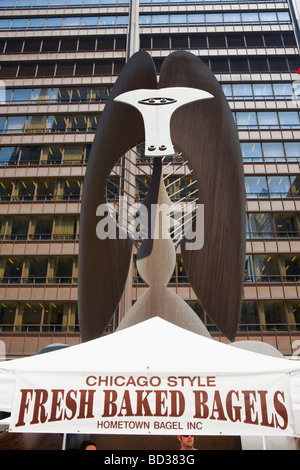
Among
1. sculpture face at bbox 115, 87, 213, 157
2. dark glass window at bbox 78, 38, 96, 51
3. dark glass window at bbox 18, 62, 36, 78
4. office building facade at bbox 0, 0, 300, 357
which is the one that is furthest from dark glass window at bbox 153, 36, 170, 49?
sculpture face at bbox 115, 87, 213, 157

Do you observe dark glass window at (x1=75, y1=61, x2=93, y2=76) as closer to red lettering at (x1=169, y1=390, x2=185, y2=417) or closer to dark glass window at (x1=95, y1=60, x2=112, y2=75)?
dark glass window at (x1=95, y1=60, x2=112, y2=75)

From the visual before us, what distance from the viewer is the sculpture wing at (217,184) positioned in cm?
834

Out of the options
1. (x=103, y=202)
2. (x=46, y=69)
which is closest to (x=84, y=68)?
(x=46, y=69)

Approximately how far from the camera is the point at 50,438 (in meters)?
6.85

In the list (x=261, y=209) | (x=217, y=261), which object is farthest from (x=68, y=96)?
(x=217, y=261)

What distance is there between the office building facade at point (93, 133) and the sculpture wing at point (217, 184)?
31.3 feet

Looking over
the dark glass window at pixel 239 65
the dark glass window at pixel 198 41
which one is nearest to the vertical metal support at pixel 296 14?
the dark glass window at pixel 239 65

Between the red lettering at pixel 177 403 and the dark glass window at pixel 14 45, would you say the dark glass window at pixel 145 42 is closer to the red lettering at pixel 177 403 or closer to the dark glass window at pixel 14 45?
the dark glass window at pixel 14 45

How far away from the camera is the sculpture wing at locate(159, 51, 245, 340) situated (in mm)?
8344

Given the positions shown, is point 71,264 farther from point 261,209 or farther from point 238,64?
point 238,64

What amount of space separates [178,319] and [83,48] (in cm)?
3137

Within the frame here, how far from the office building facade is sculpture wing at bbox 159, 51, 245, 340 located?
31.3 feet

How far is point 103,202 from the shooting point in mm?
9359

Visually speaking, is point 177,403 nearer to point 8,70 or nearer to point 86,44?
point 8,70
